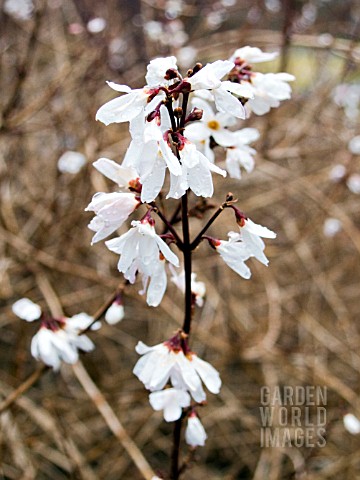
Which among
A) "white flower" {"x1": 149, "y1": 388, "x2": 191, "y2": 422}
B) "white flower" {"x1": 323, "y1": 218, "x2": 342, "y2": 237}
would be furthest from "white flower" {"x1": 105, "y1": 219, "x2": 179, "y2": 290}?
"white flower" {"x1": 323, "y1": 218, "x2": 342, "y2": 237}

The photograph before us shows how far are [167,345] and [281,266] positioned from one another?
2.36m

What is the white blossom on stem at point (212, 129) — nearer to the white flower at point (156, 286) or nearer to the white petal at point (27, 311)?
the white flower at point (156, 286)

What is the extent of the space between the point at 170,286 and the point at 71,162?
70 cm

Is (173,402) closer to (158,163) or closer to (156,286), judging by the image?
(156,286)

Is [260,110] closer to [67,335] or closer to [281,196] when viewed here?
[67,335]

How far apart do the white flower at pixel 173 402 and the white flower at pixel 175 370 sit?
0.6 inches

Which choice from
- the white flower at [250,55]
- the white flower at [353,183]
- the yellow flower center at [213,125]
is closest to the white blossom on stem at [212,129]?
the yellow flower center at [213,125]

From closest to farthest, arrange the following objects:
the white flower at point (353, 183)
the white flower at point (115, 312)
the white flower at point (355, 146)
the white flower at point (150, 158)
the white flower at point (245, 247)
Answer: the white flower at point (150, 158) → the white flower at point (245, 247) → the white flower at point (115, 312) → the white flower at point (355, 146) → the white flower at point (353, 183)

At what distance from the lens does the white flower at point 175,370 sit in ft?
2.70

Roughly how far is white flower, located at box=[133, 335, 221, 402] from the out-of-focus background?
842mm

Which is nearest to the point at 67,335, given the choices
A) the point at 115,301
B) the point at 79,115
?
the point at 115,301

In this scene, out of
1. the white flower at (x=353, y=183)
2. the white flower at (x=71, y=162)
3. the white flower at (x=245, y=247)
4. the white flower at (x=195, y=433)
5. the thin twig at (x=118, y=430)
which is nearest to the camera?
the white flower at (x=245, y=247)

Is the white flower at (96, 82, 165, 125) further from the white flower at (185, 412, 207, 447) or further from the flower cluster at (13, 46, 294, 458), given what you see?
the white flower at (185, 412, 207, 447)

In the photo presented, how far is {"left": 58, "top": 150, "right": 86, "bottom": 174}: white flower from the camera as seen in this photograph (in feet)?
7.04
